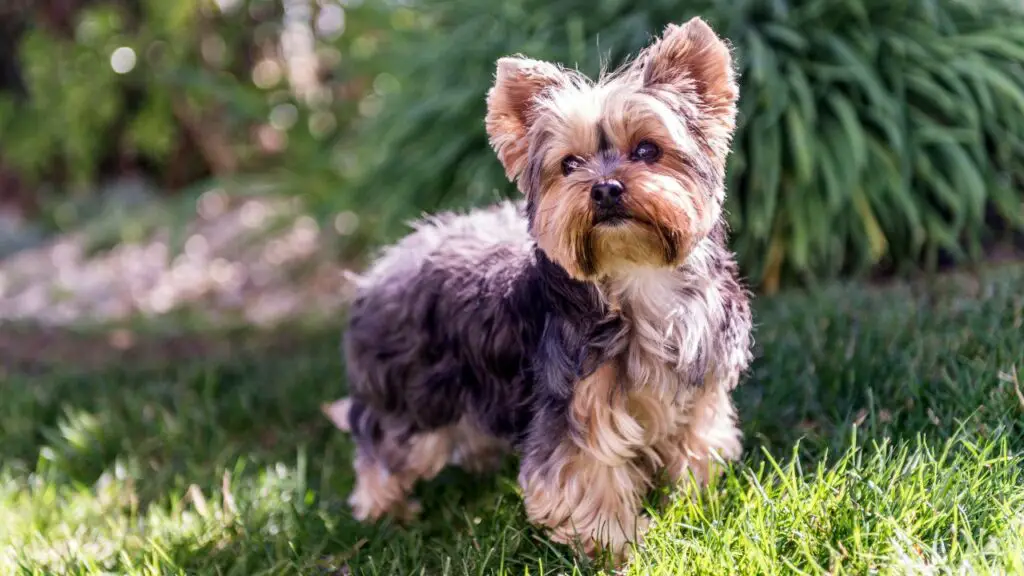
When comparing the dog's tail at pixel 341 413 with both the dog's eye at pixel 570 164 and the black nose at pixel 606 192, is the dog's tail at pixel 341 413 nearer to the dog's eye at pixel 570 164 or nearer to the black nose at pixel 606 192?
the dog's eye at pixel 570 164

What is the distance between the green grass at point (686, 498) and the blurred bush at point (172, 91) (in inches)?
139

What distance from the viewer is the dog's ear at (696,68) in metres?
2.62

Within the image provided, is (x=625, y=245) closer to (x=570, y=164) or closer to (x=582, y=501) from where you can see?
(x=570, y=164)

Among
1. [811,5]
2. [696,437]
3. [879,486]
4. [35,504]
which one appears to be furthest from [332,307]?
[879,486]

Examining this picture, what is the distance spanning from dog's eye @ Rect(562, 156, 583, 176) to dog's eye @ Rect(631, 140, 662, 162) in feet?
A: 0.50

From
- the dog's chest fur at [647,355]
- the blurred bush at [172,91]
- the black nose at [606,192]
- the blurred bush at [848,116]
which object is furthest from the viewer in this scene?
the blurred bush at [172,91]

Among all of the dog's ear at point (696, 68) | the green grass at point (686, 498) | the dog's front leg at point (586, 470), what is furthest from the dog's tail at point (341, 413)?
the dog's ear at point (696, 68)

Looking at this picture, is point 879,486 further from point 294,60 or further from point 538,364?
point 294,60

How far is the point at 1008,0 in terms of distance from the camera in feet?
16.7

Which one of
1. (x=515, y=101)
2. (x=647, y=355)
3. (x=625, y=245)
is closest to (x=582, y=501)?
(x=647, y=355)

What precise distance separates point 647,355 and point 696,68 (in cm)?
87

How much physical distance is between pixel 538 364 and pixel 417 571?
802mm

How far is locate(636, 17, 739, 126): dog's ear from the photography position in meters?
2.62

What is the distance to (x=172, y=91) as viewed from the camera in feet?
31.1
